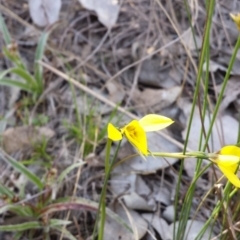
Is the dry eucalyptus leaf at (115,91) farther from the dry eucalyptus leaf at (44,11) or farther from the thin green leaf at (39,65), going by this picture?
the dry eucalyptus leaf at (44,11)

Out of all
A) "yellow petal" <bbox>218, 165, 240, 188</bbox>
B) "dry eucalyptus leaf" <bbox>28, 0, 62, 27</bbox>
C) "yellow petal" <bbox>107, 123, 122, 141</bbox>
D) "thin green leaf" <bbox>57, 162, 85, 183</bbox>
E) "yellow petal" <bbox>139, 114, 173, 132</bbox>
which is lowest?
"thin green leaf" <bbox>57, 162, 85, 183</bbox>

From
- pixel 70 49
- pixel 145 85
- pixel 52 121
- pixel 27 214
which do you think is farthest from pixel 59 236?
pixel 70 49

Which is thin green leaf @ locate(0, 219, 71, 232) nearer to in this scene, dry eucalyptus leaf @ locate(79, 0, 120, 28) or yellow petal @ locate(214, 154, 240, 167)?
yellow petal @ locate(214, 154, 240, 167)

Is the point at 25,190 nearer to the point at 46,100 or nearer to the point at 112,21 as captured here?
the point at 46,100

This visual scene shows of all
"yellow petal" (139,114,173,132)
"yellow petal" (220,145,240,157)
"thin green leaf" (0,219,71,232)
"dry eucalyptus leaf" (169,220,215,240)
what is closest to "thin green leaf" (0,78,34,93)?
"thin green leaf" (0,219,71,232)

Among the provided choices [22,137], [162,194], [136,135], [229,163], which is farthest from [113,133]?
[22,137]

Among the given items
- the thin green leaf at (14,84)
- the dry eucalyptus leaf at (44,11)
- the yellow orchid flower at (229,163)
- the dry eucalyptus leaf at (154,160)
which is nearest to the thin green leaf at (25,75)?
the thin green leaf at (14,84)
